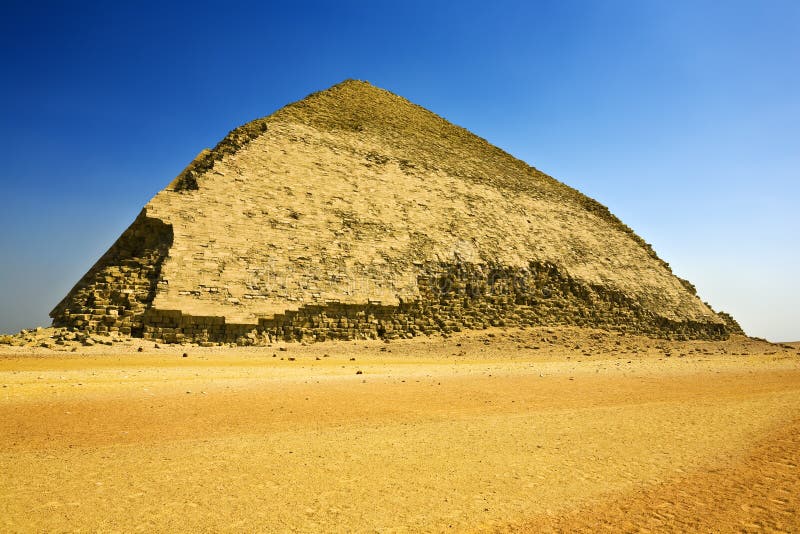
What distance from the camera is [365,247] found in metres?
16.9

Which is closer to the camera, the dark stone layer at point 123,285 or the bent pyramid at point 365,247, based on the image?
the dark stone layer at point 123,285

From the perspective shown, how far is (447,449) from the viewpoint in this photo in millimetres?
3777

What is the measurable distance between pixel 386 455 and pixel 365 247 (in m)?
13.5

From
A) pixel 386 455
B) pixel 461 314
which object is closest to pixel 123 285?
pixel 461 314

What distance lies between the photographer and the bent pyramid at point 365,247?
13109 millimetres

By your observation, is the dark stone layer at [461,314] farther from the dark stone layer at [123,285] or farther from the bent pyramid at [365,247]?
the dark stone layer at [123,285]

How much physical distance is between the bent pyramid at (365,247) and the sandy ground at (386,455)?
5.69 m

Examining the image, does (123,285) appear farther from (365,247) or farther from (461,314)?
(461,314)

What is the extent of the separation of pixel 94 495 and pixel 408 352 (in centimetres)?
1172

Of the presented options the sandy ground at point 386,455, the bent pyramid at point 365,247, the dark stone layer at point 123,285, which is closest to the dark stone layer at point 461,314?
the bent pyramid at point 365,247

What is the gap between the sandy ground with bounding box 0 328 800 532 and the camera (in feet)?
8.18

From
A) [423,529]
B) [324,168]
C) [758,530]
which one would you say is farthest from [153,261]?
[758,530]

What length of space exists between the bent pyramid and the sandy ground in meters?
5.69

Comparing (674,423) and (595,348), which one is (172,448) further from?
(595,348)
